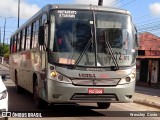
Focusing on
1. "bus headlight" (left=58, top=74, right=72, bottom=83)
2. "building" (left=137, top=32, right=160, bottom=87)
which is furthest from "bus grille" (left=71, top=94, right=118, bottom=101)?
"building" (left=137, top=32, right=160, bottom=87)

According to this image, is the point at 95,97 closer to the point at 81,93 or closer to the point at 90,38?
the point at 81,93

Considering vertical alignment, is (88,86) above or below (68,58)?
below

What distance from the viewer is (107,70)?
38.6 ft

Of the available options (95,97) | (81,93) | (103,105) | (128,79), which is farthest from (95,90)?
(103,105)

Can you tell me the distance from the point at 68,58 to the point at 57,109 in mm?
2921

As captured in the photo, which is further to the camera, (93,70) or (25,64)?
(25,64)

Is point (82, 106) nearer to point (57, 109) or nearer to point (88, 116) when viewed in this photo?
point (57, 109)

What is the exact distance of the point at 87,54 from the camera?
11789mm

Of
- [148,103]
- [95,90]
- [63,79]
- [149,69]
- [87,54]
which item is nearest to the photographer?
[63,79]

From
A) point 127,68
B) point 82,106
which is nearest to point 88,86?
point 127,68

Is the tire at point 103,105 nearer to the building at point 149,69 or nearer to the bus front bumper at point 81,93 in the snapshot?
the bus front bumper at point 81,93

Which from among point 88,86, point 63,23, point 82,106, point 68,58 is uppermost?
point 63,23

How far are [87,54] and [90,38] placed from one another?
1.58 ft

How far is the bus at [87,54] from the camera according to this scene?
38.0 ft
